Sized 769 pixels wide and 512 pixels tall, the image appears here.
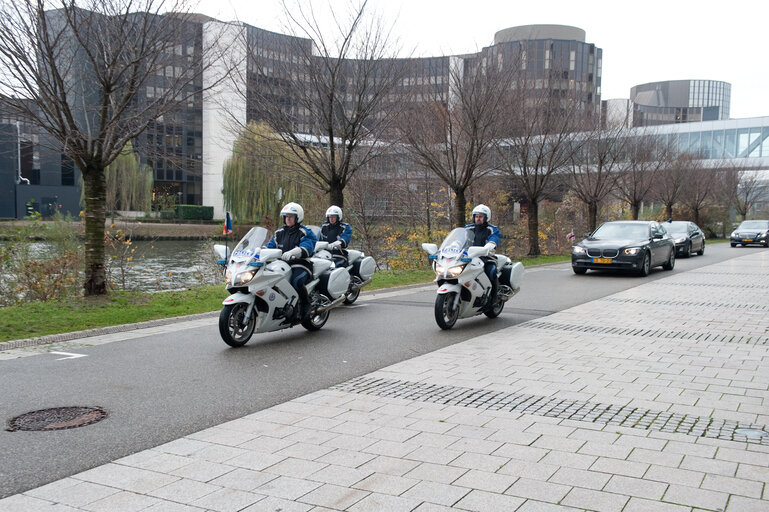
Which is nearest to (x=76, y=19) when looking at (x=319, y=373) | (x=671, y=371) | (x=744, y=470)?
(x=319, y=373)

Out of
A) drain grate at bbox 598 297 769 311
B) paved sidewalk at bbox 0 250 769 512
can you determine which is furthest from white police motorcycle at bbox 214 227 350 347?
drain grate at bbox 598 297 769 311

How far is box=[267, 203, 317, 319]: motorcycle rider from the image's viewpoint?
29.2 ft

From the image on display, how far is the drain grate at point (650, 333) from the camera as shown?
8719 mm

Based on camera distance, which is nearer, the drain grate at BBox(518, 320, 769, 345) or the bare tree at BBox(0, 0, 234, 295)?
the drain grate at BBox(518, 320, 769, 345)

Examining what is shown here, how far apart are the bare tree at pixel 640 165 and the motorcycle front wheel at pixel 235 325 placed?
2645 centimetres

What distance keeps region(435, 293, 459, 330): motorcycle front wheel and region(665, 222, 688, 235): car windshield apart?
21862mm

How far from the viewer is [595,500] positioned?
3594 mm

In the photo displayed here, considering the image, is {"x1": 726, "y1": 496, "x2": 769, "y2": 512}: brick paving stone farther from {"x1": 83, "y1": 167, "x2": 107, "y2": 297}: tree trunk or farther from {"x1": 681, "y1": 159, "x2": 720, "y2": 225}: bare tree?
{"x1": 681, "y1": 159, "x2": 720, "y2": 225}: bare tree

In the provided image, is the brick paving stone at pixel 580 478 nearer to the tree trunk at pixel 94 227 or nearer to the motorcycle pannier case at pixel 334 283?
the motorcycle pannier case at pixel 334 283

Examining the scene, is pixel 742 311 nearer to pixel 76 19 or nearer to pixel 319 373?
pixel 319 373

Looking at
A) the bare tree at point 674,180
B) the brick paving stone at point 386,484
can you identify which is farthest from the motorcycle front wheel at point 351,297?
the bare tree at point 674,180

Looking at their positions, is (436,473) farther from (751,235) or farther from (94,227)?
(751,235)

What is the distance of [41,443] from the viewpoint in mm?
4570

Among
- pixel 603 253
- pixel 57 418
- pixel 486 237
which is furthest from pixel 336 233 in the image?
pixel 603 253
